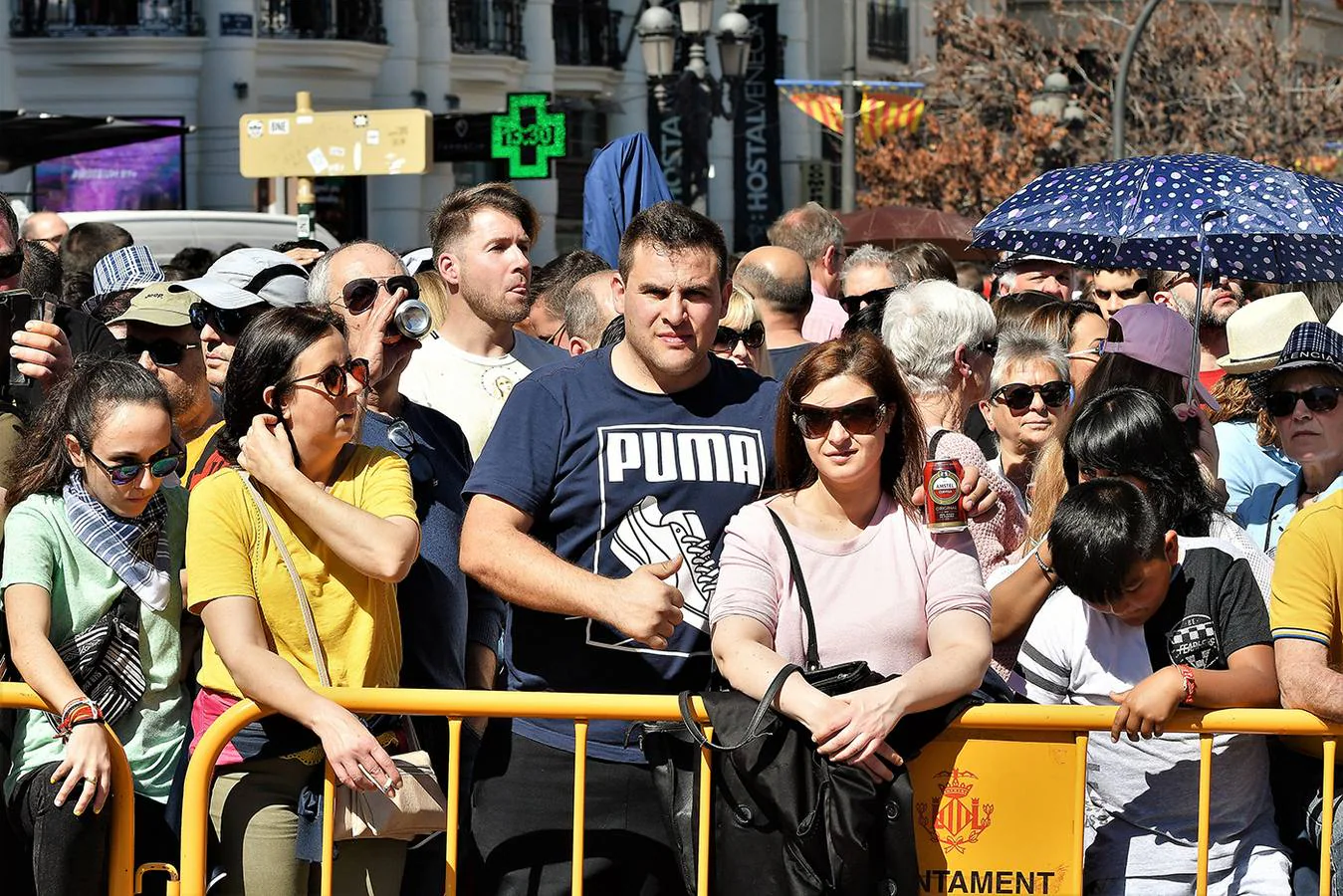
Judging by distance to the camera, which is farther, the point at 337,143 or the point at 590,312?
the point at 337,143

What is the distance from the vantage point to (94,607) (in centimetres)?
438

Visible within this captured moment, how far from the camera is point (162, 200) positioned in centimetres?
2858

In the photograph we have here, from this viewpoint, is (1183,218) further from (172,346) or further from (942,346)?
(172,346)

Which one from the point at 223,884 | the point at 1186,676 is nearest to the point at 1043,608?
the point at 1186,676

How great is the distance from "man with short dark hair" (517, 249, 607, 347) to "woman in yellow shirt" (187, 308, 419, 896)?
3.19 meters

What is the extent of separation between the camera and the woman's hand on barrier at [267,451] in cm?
415

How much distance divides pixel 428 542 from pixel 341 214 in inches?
1045

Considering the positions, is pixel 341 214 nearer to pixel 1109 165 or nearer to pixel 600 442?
pixel 1109 165

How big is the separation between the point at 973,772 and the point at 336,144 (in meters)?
12.1

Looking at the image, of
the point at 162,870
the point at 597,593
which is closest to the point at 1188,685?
the point at 597,593

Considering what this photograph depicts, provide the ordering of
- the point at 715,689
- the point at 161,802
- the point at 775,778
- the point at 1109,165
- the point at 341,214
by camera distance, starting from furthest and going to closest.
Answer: the point at 341,214
the point at 1109,165
the point at 161,802
the point at 715,689
the point at 775,778

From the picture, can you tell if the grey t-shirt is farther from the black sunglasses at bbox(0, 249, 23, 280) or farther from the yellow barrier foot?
the black sunglasses at bbox(0, 249, 23, 280)

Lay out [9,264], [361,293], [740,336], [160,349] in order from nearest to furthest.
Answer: [361,293] → [9,264] → [160,349] → [740,336]

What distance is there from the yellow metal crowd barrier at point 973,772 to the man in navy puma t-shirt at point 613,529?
11.1 inches
